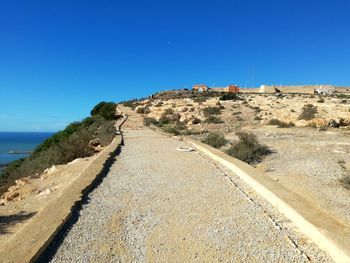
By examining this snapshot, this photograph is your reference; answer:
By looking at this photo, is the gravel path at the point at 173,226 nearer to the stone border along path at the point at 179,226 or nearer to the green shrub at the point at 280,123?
the stone border along path at the point at 179,226

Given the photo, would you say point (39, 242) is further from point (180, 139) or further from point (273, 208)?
point (180, 139)

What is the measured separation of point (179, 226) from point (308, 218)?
6.51 ft

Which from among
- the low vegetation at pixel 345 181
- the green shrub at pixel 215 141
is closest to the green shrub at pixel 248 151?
the green shrub at pixel 215 141

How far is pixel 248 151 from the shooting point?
47.8ft

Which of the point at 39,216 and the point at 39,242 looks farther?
the point at 39,216

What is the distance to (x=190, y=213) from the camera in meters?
6.87

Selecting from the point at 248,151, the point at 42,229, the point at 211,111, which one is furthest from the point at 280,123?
the point at 42,229

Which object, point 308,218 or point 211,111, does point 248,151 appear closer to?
point 308,218

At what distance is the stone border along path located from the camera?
16.9 ft

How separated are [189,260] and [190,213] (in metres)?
1.89

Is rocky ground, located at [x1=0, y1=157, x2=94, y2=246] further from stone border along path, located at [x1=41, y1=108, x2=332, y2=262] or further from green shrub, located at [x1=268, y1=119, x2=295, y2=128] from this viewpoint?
green shrub, located at [x1=268, y1=119, x2=295, y2=128]

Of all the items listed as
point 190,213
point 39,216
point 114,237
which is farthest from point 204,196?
point 39,216

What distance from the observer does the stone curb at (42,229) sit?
4.84 m

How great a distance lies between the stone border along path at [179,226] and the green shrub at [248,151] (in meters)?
4.60
